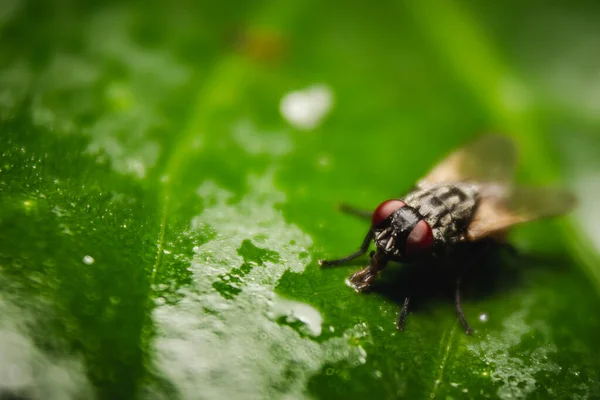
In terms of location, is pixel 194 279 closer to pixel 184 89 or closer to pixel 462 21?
pixel 184 89

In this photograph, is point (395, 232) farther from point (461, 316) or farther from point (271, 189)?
point (271, 189)

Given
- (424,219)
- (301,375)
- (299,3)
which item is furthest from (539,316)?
(299,3)

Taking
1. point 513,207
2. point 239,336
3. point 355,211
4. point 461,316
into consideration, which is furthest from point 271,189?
point 513,207

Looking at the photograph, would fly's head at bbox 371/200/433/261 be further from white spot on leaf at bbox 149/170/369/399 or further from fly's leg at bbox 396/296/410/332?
white spot on leaf at bbox 149/170/369/399

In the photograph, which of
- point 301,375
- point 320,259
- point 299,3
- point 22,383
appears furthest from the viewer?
point 299,3

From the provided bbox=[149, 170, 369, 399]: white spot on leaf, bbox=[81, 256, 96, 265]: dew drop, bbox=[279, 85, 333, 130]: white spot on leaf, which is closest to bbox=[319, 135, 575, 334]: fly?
bbox=[149, 170, 369, 399]: white spot on leaf

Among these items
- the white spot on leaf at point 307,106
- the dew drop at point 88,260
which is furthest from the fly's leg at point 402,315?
the dew drop at point 88,260
